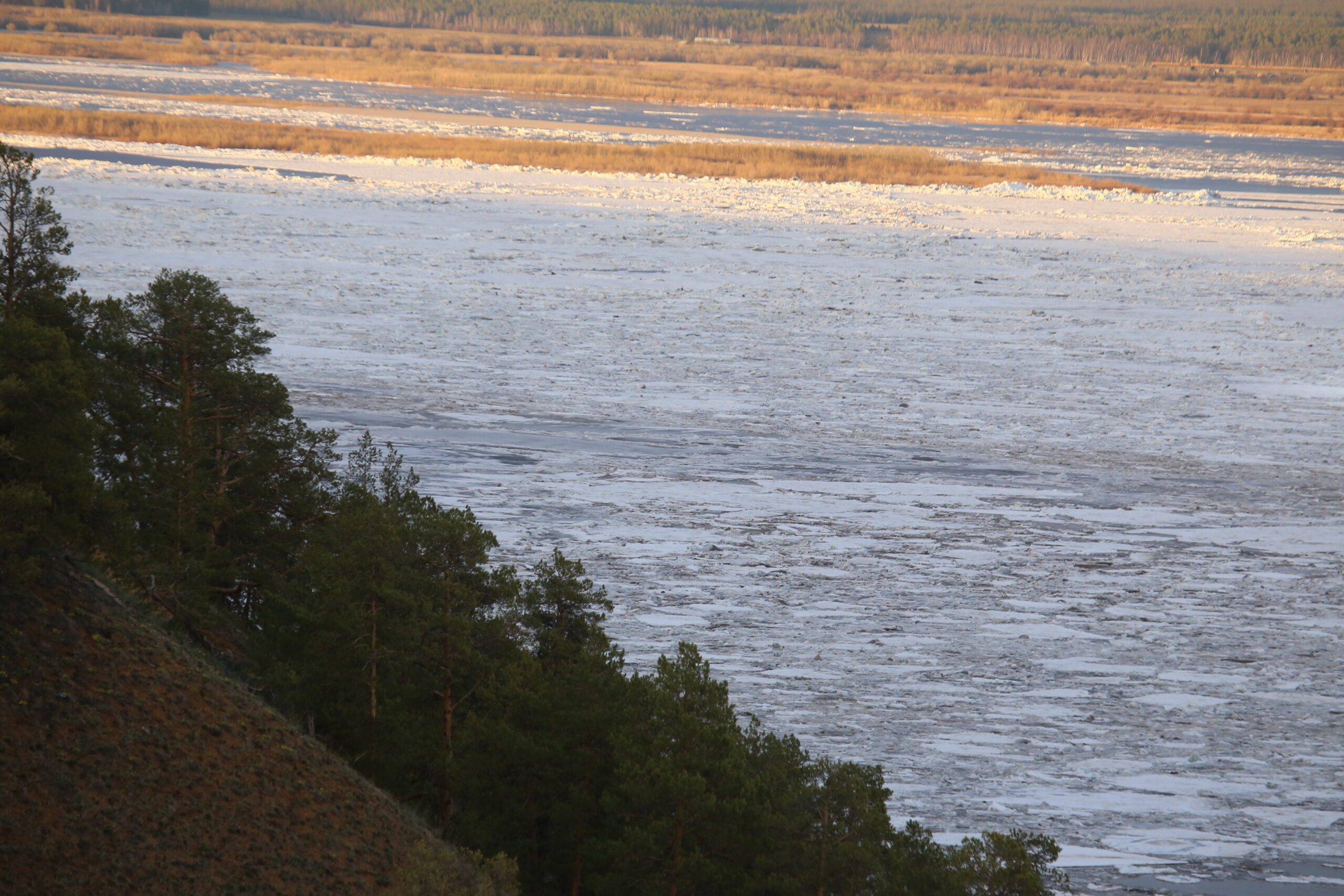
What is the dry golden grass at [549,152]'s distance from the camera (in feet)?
153

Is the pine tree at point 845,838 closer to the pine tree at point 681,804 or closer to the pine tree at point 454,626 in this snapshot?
the pine tree at point 681,804

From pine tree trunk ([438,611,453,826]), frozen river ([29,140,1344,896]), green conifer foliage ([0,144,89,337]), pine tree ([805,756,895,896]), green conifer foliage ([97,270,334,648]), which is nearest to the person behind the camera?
pine tree ([805,756,895,896])

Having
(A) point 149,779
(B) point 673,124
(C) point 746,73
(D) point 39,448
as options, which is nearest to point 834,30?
(C) point 746,73

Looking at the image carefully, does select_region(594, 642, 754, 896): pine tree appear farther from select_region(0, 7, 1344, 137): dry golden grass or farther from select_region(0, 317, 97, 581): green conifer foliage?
select_region(0, 7, 1344, 137): dry golden grass

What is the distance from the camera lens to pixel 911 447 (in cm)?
1944

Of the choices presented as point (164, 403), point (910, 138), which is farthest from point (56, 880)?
point (910, 138)

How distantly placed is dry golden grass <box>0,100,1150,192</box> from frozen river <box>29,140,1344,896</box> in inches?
292

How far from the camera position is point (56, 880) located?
6.29 m

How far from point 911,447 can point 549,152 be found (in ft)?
107

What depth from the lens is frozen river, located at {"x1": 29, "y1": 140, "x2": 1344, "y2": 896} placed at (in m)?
11.2

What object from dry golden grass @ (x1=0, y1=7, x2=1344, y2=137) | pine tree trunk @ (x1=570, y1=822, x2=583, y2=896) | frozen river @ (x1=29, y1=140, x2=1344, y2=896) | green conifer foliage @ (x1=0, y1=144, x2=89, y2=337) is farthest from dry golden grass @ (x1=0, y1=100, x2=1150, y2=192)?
pine tree trunk @ (x1=570, y1=822, x2=583, y2=896)

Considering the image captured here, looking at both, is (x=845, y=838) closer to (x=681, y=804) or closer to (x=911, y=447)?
(x=681, y=804)

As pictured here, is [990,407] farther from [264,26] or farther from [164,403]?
[264,26]

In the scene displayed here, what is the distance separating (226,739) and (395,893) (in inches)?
69.7
